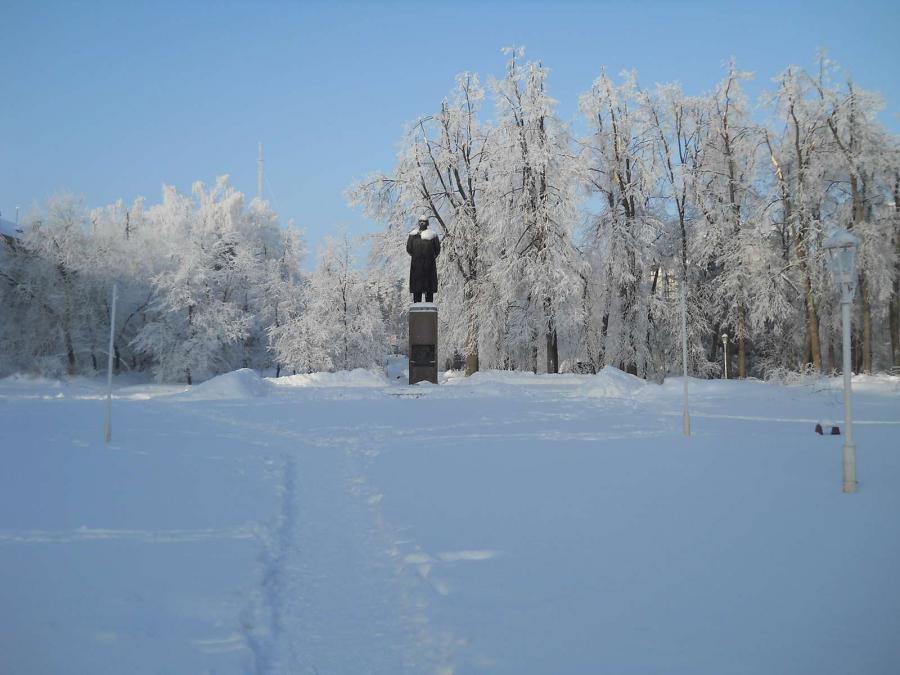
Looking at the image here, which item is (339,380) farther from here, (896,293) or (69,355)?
(69,355)

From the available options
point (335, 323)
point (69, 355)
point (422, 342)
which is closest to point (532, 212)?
point (422, 342)

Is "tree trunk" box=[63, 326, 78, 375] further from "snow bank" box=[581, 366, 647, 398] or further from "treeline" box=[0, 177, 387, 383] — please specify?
"snow bank" box=[581, 366, 647, 398]

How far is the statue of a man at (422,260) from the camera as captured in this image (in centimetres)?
2231

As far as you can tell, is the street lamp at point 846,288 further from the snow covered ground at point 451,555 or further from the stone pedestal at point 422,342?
the stone pedestal at point 422,342

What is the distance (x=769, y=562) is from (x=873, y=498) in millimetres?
2564

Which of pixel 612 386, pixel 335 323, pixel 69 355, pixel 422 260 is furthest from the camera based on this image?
pixel 335 323

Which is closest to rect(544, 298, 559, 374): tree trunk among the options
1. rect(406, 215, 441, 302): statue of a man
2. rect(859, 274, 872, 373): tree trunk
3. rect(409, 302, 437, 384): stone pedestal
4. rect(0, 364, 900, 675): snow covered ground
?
rect(406, 215, 441, 302): statue of a man

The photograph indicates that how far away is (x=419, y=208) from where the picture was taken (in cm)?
2545

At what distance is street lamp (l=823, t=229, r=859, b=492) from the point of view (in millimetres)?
6707

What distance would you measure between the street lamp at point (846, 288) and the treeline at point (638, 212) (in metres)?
15.8

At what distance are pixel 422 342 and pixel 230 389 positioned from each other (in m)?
6.57

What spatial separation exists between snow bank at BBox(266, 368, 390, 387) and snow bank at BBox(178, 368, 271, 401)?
1.38 metres

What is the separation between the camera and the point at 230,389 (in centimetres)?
2019

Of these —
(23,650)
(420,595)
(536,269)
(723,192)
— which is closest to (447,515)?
(420,595)
